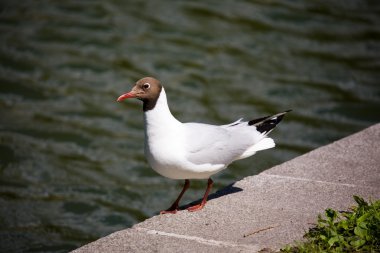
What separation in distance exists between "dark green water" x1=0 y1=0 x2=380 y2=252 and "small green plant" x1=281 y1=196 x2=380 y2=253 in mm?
3640

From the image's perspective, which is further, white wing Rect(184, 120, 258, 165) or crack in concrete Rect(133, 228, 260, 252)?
white wing Rect(184, 120, 258, 165)

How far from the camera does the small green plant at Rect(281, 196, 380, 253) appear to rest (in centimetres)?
380

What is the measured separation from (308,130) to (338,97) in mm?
1383

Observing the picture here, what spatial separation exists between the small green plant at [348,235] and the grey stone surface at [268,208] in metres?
0.16

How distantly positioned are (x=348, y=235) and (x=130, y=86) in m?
7.65

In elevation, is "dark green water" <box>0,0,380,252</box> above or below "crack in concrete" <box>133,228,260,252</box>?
below

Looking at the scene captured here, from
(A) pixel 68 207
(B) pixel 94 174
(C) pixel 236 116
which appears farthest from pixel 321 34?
(A) pixel 68 207

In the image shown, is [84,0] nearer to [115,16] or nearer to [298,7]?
[115,16]

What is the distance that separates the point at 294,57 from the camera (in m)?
12.4

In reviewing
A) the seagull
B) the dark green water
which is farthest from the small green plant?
the dark green water

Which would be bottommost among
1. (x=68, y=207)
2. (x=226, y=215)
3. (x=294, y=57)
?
(x=68, y=207)

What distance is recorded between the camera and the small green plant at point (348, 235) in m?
3.80

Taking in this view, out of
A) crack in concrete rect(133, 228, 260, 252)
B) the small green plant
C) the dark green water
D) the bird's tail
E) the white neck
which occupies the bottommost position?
the dark green water

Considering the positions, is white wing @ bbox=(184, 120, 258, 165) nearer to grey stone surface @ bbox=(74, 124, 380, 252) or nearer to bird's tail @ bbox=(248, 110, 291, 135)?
bird's tail @ bbox=(248, 110, 291, 135)
